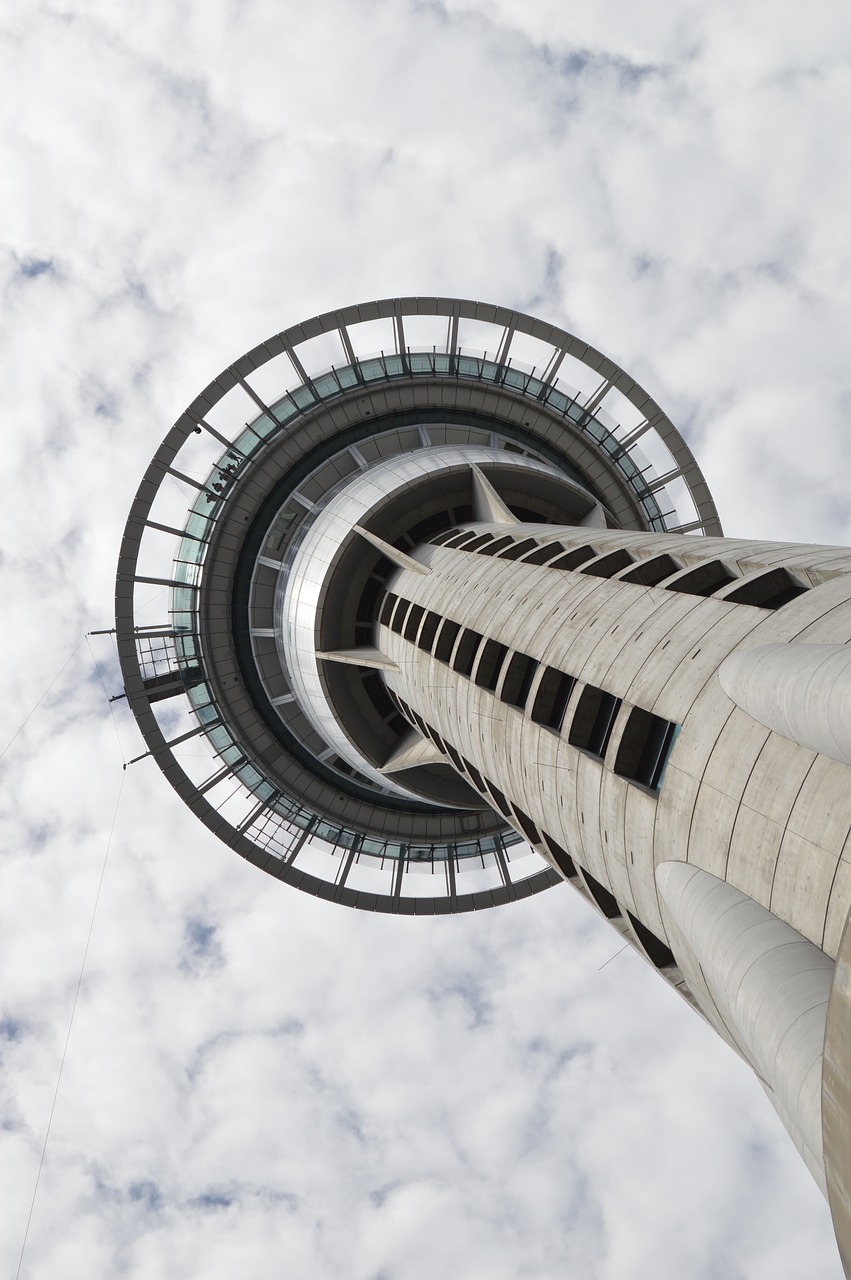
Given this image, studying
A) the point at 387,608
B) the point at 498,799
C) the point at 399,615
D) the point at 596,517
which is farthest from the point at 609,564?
the point at 596,517

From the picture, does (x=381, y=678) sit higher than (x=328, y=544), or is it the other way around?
(x=328, y=544)

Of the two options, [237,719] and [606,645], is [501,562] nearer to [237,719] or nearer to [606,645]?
[606,645]

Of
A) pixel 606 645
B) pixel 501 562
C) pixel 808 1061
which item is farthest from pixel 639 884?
pixel 501 562

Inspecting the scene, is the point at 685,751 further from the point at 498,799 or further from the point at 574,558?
the point at 498,799

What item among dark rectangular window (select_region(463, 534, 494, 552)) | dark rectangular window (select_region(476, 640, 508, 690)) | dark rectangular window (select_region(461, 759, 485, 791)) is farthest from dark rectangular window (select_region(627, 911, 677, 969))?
dark rectangular window (select_region(463, 534, 494, 552))

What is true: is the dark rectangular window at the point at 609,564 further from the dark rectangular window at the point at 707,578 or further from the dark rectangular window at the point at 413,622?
the dark rectangular window at the point at 413,622

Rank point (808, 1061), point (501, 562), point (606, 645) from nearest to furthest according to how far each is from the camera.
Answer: point (808, 1061) → point (606, 645) → point (501, 562)

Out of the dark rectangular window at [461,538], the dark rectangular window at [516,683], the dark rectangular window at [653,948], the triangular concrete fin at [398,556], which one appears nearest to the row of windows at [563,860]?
the dark rectangular window at [653,948]
